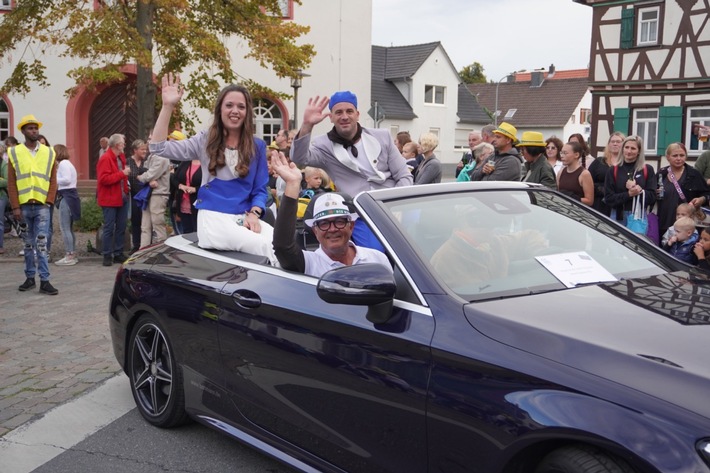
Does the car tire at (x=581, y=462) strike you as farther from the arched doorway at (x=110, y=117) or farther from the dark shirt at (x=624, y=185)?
the arched doorway at (x=110, y=117)

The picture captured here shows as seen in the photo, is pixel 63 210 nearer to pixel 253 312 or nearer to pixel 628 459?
pixel 253 312

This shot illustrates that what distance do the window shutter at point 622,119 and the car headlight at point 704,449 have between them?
29369 mm

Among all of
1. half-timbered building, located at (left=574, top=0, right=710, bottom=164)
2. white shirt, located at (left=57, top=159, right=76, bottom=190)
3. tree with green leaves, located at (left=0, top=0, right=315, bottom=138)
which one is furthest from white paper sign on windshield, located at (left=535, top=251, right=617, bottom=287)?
half-timbered building, located at (left=574, top=0, right=710, bottom=164)

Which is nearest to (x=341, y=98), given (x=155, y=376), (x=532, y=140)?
(x=155, y=376)

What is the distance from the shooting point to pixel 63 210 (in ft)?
38.5

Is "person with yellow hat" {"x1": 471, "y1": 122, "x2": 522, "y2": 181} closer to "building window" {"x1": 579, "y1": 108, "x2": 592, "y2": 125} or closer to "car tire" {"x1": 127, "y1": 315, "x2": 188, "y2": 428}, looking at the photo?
"car tire" {"x1": 127, "y1": 315, "x2": 188, "y2": 428}

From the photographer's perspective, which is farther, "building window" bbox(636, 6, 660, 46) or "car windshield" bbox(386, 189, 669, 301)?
"building window" bbox(636, 6, 660, 46)

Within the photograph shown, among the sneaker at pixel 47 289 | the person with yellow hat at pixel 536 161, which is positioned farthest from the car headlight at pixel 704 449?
the sneaker at pixel 47 289

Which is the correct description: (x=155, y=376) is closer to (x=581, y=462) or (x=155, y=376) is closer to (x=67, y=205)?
(x=581, y=462)

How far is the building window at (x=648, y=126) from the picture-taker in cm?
2950

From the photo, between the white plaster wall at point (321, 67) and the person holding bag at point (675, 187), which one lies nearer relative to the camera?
the person holding bag at point (675, 187)

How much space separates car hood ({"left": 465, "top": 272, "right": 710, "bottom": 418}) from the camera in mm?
2389

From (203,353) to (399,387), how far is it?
1.50 meters

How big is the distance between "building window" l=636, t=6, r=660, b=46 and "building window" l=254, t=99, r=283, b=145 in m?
13.7
